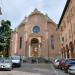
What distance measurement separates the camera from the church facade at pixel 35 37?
254 feet

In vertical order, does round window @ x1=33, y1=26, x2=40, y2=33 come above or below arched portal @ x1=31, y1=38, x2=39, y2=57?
above

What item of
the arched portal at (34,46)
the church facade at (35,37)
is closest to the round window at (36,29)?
the church facade at (35,37)

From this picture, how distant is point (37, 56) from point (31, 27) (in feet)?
28.9

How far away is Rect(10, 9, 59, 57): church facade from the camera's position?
77375 millimetres

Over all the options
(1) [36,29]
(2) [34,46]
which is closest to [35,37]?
(2) [34,46]

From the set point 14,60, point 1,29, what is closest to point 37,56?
point 1,29

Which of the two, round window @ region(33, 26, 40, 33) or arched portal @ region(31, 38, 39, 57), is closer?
arched portal @ region(31, 38, 39, 57)

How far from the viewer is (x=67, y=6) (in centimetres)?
5647

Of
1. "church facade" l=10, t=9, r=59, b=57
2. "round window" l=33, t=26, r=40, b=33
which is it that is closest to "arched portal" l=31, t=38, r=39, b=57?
"church facade" l=10, t=9, r=59, b=57

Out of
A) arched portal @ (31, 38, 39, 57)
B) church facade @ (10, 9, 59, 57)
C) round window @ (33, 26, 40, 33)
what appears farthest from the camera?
round window @ (33, 26, 40, 33)

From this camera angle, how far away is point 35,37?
7712cm

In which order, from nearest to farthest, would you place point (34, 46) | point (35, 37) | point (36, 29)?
point (35, 37) → point (34, 46) → point (36, 29)

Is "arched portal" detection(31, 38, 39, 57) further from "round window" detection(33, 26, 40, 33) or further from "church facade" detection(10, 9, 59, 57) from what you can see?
"round window" detection(33, 26, 40, 33)

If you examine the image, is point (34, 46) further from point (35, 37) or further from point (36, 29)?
point (36, 29)
